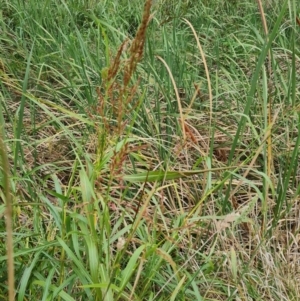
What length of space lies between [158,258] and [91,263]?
0.23 meters

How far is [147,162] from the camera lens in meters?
1.57

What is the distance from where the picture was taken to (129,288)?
45.3 inches

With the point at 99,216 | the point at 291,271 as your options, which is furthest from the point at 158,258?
the point at 291,271

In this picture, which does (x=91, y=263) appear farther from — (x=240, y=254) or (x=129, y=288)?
(x=240, y=254)

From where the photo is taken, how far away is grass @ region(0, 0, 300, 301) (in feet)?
3.45

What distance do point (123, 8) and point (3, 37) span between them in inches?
30.6

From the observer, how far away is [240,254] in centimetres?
138

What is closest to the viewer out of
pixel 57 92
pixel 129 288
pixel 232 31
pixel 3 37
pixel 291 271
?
pixel 129 288

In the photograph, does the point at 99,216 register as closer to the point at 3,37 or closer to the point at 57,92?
the point at 57,92

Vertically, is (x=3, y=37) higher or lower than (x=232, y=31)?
higher

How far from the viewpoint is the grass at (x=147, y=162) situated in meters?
1.05

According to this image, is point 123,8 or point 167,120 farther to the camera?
point 123,8

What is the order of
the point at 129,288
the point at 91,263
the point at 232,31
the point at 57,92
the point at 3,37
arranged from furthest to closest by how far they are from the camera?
1. the point at 232,31
2. the point at 3,37
3. the point at 57,92
4. the point at 129,288
5. the point at 91,263

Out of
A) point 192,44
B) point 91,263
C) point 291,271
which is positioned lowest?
point 291,271
